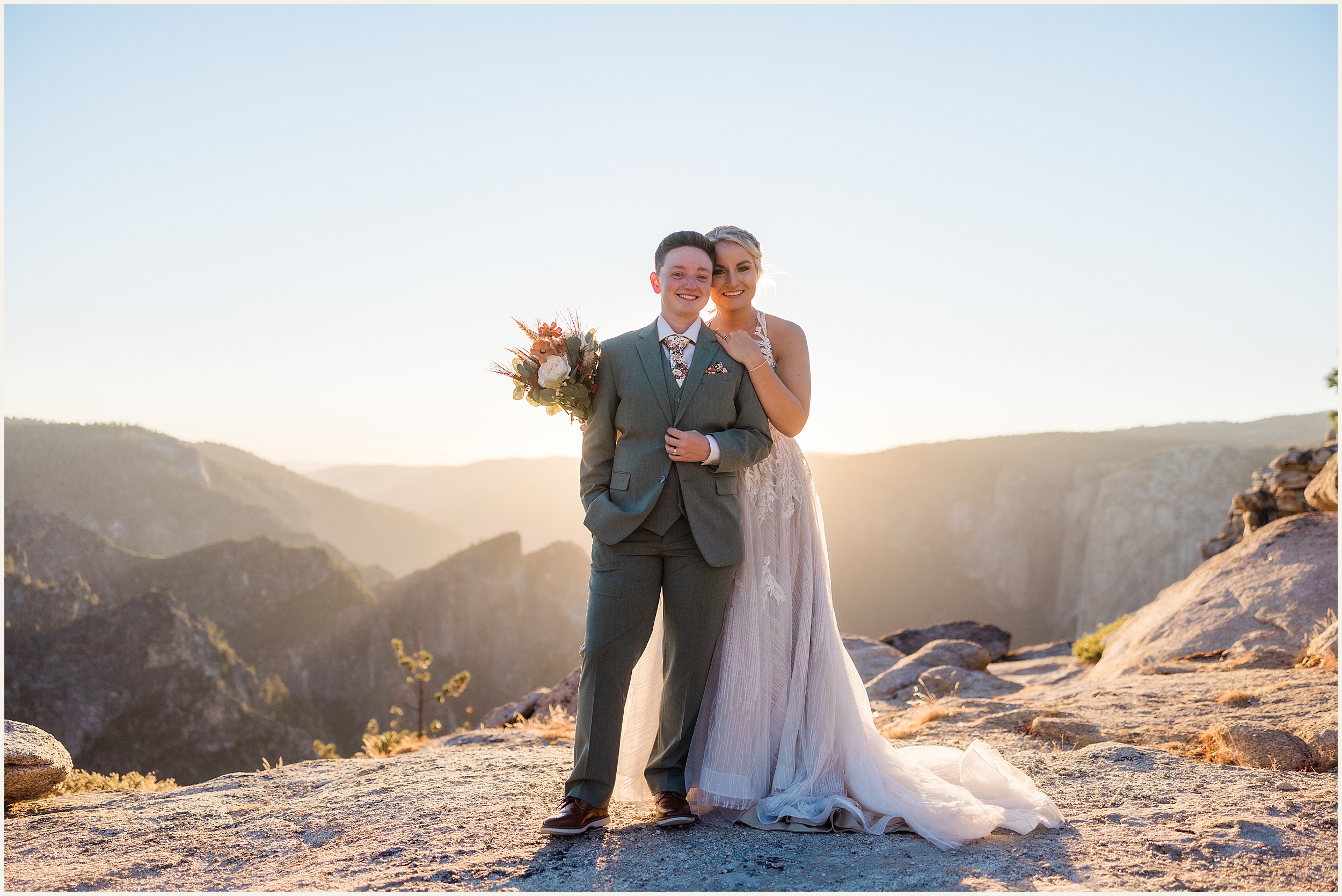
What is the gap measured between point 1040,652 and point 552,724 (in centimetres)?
1138

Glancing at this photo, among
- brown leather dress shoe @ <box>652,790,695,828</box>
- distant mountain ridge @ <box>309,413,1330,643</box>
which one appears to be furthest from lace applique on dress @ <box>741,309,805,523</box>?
distant mountain ridge @ <box>309,413,1330,643</box>

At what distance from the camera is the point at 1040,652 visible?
1490 centimetres

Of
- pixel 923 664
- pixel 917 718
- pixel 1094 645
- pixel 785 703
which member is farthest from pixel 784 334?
pixel 1094 645

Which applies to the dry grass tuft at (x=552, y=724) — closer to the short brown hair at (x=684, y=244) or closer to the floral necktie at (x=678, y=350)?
the floral necktie at (x=678, y=350)

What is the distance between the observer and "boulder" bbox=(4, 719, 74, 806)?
422 cm

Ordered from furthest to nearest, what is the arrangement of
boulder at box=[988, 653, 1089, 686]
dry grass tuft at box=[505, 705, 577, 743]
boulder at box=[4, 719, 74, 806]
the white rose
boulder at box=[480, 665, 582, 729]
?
boulder at box=[988, 653, 1089, 686] → boulder at box=[480, 665, 582, 729] → dry grass tuft at box=[505, 705, 577, 743] → boulder at box=[4, 719, 74, 806] → the white rose

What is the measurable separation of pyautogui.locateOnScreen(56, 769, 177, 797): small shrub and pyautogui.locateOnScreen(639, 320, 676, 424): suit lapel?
396cm

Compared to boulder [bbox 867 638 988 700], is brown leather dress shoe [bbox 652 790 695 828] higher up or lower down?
higher up

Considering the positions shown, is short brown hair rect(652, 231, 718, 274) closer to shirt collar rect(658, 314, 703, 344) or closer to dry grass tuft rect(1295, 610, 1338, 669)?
shirt collar rect(658, 314, 703, 344)

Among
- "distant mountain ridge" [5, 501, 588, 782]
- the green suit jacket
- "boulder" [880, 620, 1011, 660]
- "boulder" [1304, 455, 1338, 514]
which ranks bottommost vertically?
"distant mountain ridge" [5, 501, 588, 782]

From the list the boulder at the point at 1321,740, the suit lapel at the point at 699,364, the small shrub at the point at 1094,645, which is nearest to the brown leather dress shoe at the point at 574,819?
the suit lapel at the point at 699,364

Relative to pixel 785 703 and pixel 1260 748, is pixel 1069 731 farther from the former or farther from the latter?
pixel 785 703

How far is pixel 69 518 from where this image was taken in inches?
1511

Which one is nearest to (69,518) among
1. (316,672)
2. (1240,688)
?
(316,672)
